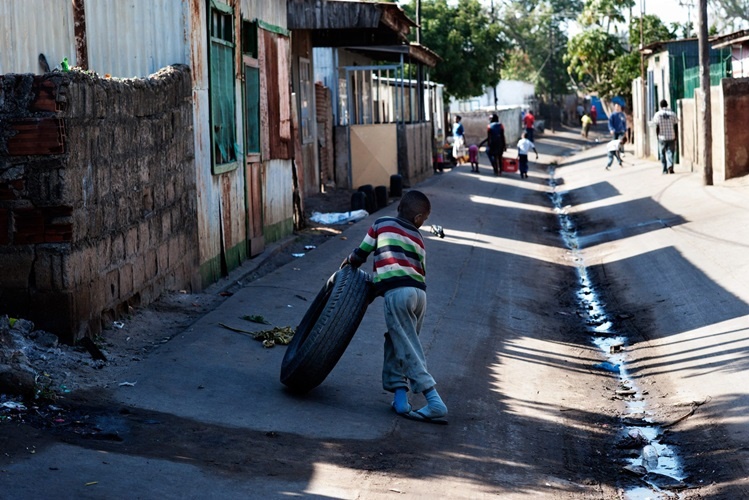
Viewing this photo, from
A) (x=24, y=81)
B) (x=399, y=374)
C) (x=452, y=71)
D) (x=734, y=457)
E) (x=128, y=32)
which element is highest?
(x=452, y=71)

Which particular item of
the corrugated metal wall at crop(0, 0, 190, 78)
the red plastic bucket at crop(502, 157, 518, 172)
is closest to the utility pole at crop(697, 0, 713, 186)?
the red plastic bucket at crop(502, 157, 518, 172)

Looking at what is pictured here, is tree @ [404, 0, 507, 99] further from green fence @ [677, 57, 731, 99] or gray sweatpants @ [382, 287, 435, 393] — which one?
gray sweatpants @ [382, 287, 435, 393]

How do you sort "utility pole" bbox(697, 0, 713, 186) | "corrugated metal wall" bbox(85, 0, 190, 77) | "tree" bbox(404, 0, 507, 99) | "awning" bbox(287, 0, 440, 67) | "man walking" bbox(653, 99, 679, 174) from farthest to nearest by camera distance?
"tree" bbox(404, 0, 507, 99), "man walking" bbox(653, 99, 679, 174), "utility pole" bbox(697, 0, 713, 186), "awning" bbox(287, 0, 440, 67), "corrugated metal wall" bbox(85, 0, 190, 77)

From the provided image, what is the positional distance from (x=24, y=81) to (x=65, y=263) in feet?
4.09

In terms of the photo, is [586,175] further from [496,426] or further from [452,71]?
[496,426]

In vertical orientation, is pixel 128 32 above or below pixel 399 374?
above

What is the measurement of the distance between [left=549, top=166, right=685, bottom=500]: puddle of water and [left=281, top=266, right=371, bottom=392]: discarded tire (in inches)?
79.6

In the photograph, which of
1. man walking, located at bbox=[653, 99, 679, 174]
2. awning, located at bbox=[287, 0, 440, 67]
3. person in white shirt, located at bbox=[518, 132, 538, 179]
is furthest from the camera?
person in white shirt, located at bbox=[518, 132, 538, 179]

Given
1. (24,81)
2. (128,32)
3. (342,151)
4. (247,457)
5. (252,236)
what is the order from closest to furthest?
(247,457), (24,81), (128,32), (252,236), (342,151)

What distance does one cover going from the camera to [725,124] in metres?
21.4

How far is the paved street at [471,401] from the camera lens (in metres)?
5.46

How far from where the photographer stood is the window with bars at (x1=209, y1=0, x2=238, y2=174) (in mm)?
11398

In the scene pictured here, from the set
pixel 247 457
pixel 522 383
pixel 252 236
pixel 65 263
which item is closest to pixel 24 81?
pixel 65 263

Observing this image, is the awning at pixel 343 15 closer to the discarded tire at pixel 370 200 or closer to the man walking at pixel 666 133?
the discarded tire at pixel 370 200
